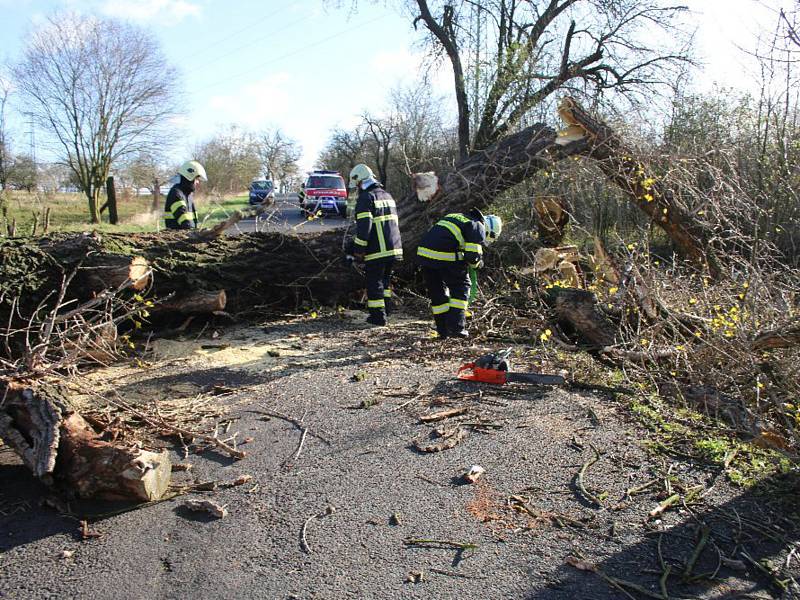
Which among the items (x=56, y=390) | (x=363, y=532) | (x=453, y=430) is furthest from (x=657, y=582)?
(x=56, y=390)

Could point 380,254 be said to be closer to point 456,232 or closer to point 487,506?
point 456,232

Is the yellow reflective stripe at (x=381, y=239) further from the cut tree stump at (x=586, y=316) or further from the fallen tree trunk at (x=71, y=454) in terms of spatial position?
the fallen tree trunk at (x=71, y=454)

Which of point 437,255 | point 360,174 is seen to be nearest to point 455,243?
point 437,255

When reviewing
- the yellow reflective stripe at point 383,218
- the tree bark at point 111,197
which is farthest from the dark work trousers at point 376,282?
the tree bark at point 111,197

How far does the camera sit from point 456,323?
635 centimetres

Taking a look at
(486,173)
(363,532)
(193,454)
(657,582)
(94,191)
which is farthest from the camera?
(94,191)

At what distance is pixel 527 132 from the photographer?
26.7ft

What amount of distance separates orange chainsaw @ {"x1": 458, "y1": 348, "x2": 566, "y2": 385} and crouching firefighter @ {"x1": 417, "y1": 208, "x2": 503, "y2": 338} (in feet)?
4.55

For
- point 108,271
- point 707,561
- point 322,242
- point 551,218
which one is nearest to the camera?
point 707,561

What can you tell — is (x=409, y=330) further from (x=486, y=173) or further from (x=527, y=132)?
(x=527, y=132)

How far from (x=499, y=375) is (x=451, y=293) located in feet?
5.84

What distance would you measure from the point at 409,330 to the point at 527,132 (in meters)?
3.46

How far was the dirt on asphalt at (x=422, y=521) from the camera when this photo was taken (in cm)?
241

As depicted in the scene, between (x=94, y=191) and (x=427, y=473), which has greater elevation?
(x=94, y=191)
